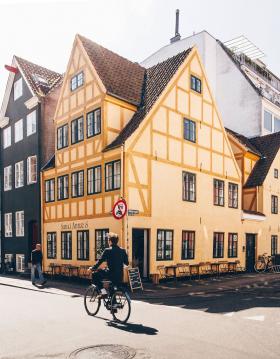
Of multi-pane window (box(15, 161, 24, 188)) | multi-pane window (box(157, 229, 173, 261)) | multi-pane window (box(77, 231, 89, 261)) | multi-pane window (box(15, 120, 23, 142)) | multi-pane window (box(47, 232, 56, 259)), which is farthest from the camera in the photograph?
multi-pane window (box(15, 120, 23, 142))

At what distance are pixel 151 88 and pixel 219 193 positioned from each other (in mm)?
6579

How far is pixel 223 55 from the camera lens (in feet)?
103

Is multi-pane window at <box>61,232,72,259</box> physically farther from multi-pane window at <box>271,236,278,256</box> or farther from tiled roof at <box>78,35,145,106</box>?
multi-pane window at <box>271,236,278,256</box>

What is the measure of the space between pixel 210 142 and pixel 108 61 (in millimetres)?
6581

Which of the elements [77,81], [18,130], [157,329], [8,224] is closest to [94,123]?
[77,81]

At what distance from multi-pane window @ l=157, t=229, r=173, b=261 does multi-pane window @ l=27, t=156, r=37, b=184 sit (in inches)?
363

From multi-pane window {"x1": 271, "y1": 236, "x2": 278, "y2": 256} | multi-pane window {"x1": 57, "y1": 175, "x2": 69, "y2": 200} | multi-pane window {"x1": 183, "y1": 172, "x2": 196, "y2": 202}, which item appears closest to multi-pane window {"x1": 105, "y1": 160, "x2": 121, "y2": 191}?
multi-pane window {"x1": 57, "y1": 175, "x2": 69, "y2": 200}

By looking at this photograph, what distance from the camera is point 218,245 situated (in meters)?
20.8

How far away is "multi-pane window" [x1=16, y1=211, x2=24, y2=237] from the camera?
23956 millimetres

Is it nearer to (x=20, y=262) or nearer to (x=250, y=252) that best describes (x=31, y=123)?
(x=20, y=262)

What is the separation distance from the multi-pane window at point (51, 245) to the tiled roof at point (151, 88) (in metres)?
6.36

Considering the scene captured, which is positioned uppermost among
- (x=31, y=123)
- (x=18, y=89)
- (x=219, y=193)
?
(x=18, y=89)

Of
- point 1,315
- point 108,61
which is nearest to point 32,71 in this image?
point 108,61

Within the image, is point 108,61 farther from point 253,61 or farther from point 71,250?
point 253,61
